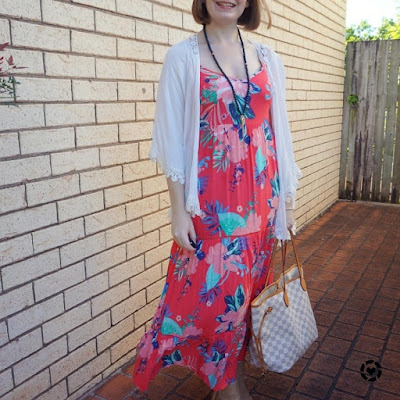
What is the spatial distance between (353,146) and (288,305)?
519cm

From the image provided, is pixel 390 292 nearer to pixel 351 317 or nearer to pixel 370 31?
pixel 351 317

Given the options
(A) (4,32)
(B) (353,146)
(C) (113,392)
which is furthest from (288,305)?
(B) (353,146)

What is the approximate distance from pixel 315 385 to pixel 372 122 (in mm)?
4918

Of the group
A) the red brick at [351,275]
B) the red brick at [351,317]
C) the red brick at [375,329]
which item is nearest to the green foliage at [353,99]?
the red brick at [351,275]

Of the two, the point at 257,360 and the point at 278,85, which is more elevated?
the point at 278,85

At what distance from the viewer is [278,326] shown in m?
2.02

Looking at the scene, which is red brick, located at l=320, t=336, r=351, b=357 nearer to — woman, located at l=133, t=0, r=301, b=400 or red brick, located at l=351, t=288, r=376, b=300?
red brick, located at l=351, t=288, r=376, b=300

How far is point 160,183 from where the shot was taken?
2779 millimetres

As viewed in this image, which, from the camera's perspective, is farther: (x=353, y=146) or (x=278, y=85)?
(x=353, y=146)

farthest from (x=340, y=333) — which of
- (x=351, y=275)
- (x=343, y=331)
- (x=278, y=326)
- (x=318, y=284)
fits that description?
(x=278, y=326)

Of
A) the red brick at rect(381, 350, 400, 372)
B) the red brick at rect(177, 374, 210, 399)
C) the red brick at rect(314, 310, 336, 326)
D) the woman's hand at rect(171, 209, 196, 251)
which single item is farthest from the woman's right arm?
the red brick at rect(314, 310, 336, 326)

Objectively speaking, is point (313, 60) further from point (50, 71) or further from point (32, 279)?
point (32, 279)

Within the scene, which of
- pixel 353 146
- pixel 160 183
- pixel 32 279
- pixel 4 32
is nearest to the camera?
pixel 4 32

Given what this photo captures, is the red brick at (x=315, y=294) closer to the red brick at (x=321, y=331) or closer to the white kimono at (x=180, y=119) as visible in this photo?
the red brick at (x=321, y=331)
